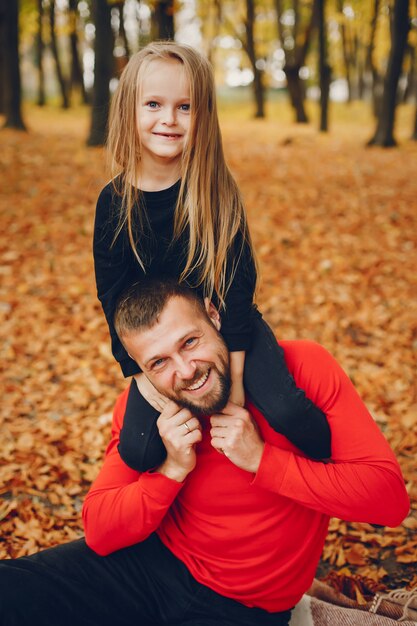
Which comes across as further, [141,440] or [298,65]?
[298,65]

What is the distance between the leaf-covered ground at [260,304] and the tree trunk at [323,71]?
4.61m

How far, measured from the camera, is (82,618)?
226cm

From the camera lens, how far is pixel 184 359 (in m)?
2.25

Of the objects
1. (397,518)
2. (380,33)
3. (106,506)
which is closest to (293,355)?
(397,518)

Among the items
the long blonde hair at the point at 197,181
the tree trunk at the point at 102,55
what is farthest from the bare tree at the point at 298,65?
the long blonde hair at the point at 197,181

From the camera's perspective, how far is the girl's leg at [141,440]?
7.63 feet

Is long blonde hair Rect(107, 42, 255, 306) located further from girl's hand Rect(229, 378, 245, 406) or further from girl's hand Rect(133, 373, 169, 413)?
girl's hand Rect(133, 373, 169, 413)

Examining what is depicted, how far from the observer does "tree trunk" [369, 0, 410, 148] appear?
11532mm

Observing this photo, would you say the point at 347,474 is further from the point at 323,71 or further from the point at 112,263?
the point at 323,71

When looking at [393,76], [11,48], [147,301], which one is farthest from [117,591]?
[11,48]

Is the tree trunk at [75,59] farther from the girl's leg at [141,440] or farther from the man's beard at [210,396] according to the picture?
the man's beard at [210,396]

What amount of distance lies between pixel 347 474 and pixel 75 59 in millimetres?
25938

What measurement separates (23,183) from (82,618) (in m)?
8.68

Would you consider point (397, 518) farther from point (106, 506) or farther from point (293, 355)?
point (106, 506)
